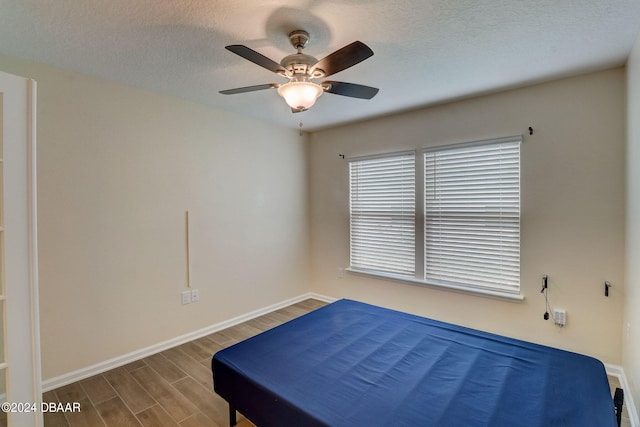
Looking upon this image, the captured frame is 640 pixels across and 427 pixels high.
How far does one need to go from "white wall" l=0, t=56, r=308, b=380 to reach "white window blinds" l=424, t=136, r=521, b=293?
1970mm

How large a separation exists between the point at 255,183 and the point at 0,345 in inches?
98.4

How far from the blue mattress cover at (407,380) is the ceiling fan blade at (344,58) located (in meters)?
1.75

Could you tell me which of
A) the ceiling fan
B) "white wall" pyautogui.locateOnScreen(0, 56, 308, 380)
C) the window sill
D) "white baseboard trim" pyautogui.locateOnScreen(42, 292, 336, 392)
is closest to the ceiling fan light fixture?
the ceiling fan

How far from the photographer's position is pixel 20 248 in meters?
1.52

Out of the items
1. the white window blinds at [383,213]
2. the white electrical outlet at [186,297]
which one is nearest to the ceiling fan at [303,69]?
the white window blinds at [383,213]

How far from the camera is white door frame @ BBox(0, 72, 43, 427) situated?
1480mm

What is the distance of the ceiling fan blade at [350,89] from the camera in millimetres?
1832

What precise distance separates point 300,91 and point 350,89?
0.37 m

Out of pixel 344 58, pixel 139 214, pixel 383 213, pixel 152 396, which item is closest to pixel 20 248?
pixel 139 214

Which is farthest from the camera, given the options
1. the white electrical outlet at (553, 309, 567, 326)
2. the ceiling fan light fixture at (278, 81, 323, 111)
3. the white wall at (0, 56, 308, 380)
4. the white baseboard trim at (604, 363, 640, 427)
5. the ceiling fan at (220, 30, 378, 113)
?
the white electrical outlet at (553, 309, 567, 326)

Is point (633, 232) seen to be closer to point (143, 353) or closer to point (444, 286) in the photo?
point (444, 286)

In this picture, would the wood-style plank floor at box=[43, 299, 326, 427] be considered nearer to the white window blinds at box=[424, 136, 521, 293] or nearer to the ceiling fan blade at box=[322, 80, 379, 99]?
the ceiling fan blade at box=[322, 80, 379, 99]

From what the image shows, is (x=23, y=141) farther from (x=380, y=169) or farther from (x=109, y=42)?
(x=380, y=169)

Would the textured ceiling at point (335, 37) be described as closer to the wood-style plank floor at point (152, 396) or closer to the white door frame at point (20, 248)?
the white door frame at point (20, 248)
